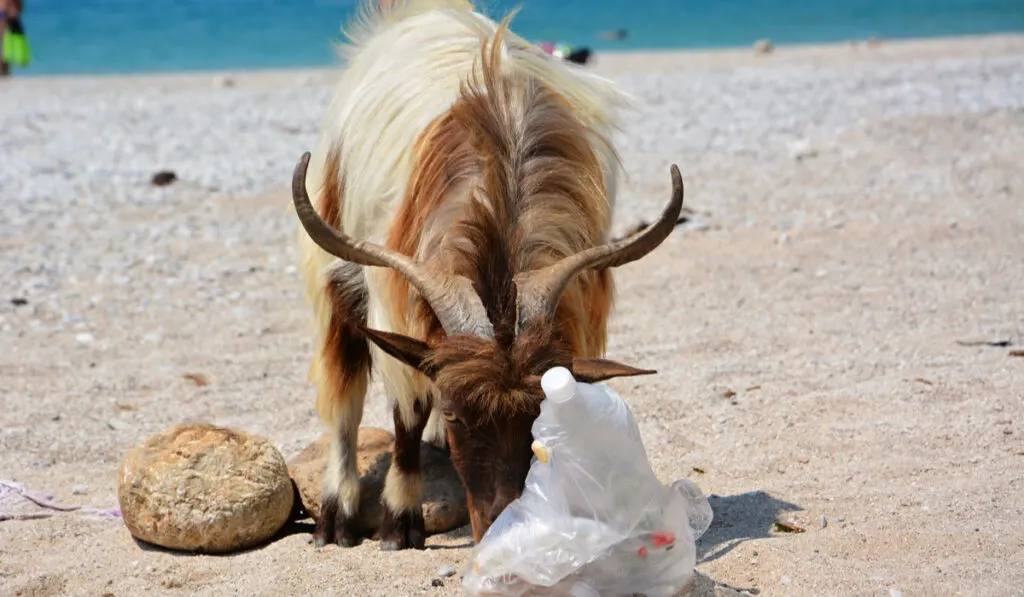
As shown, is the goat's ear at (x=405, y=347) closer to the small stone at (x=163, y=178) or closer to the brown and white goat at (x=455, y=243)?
the brown and white goat at (x=455, y=243)

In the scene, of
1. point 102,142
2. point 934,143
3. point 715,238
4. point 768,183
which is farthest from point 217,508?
point 102,142

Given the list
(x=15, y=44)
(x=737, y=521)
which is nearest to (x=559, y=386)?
(x=737, y=521)

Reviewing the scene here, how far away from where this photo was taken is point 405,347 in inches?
164

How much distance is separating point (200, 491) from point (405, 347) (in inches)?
56.6

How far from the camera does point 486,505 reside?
4094 mm

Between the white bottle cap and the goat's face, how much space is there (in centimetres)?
19

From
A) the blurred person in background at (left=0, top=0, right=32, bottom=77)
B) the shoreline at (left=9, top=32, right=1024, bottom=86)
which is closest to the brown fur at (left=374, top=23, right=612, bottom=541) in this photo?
the shoreline at (left=9, top=32, right=1024, bottom=86)

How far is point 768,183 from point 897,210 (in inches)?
65.7

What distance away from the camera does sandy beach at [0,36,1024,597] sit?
470cm

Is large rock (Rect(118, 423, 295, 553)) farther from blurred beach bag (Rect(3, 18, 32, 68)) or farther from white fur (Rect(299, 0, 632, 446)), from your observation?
blurred beach bag (Rect(3, 18, 32, 68))

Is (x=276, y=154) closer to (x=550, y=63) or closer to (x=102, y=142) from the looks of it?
(x=102, y=142)

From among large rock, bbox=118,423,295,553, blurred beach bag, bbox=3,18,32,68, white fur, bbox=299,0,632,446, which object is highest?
blurred beach bag, bbox=3,18,32,68

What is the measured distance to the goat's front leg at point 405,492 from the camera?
17.3ft

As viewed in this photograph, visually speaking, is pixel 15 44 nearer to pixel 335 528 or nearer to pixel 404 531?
pixel 335 528
